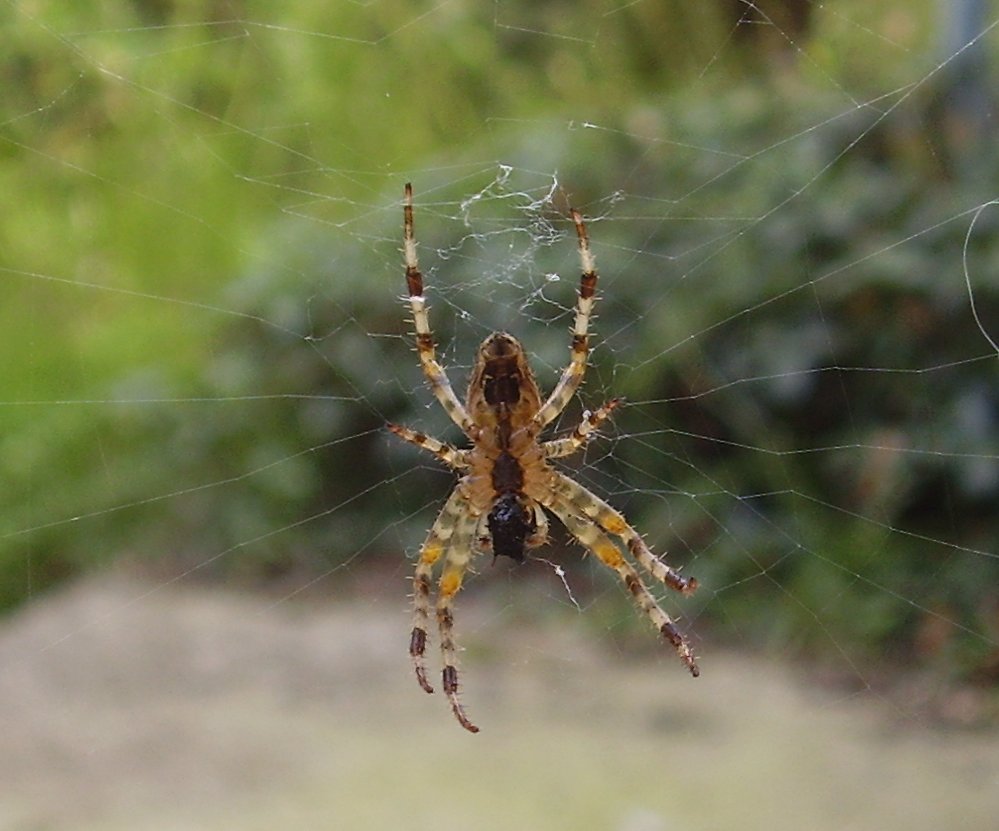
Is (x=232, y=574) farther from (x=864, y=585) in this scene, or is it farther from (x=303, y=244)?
(x=864, y=585)

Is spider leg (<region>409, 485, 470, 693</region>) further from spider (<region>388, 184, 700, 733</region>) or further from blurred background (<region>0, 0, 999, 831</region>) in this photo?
blurred background (<region>0, 0, 999, 831</region>)

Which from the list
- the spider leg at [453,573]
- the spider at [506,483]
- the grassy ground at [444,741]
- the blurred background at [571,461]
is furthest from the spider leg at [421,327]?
the grassy ground at [444,741]

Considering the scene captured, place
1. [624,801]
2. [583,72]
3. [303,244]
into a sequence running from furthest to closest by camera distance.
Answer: [583,72] < [303,244] < [624,801]

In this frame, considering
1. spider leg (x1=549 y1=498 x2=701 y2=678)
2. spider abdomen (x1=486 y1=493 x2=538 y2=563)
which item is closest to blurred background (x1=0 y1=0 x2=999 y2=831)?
spider leg (x1=549 y1=498 x2=701 y2=678)

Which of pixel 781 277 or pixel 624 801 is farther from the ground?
pixel 781 277

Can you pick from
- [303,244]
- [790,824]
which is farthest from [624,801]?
[303,244]

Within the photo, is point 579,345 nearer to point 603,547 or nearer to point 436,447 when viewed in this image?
point 436,447
